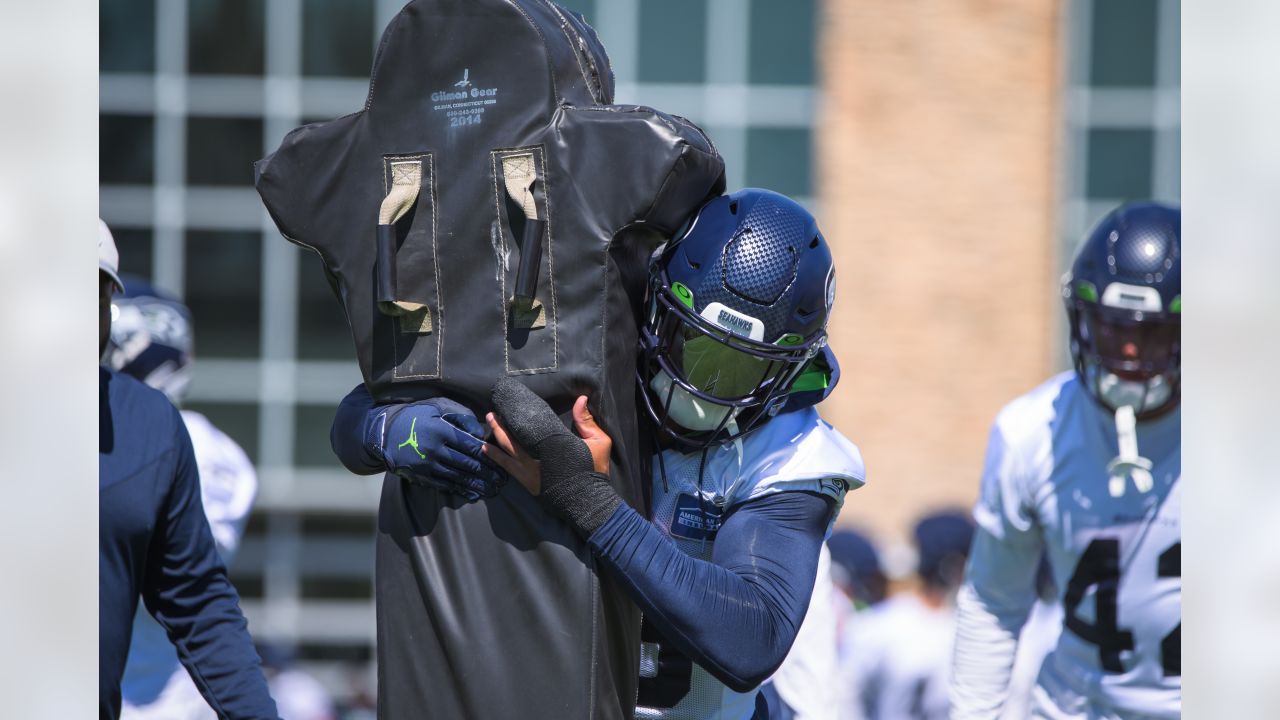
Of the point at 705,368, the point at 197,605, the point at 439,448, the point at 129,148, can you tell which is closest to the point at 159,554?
the point at 197,605

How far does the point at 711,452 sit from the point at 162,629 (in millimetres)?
2882

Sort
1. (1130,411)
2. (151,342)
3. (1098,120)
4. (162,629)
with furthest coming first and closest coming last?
1. (1098,120)
2. (151,342)
3. (162,629)
4. (1130,411)

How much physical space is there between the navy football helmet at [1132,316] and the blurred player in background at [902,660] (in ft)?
10.6

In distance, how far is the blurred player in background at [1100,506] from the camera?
4008 mm

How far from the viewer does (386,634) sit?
2.54 meters

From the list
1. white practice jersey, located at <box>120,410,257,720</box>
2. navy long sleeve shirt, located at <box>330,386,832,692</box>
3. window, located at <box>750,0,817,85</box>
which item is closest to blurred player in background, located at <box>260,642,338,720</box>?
white practice jersey, located at <box>120,410,257,720</box>

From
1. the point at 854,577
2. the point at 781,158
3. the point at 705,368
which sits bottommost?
the point at 854,577

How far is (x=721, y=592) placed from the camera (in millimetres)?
2350

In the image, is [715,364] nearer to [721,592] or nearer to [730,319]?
[730,319]

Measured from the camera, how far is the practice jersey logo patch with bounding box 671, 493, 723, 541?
2676mm

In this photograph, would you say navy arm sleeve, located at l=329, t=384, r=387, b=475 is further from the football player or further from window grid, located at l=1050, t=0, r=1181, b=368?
window grid, located at l=1050, t=0, r=1181, b=368
